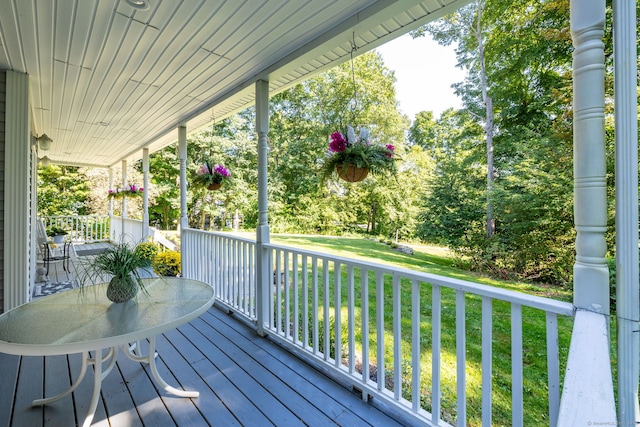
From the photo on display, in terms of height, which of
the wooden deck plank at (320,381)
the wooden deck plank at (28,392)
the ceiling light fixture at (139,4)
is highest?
the ceiling light fixture at (139,4)

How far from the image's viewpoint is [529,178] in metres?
6.37

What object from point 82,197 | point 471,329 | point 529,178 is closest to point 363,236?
point 529,178

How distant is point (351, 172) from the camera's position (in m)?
2.09

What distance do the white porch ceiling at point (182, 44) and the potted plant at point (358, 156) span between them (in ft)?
2.48

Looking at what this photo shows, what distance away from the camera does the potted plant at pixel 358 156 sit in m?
2.05

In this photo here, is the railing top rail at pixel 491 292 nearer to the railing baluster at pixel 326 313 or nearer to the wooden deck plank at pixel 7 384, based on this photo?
the railing baluster at pixel 326 313

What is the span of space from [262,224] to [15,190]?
2.51 meters

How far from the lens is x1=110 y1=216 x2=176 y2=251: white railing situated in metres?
6.80

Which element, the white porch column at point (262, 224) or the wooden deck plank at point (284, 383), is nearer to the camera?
the wooden deck plank at point (284, 383)

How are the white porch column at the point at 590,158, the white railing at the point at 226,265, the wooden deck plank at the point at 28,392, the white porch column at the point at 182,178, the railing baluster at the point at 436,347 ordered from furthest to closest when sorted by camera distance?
the white porch column at the point at 182,178 < the white railing at the point at 226,265 < the wooden deck plank at the point at 28,392 < the railing baluster at the point at 436,347 < the white porch column at the point at 590,158

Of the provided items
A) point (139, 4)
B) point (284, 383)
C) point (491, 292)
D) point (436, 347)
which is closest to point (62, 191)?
point (139, 4)

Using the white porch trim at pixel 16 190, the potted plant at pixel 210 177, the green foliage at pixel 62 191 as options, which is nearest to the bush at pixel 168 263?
the white porch trim at pixel 16 190

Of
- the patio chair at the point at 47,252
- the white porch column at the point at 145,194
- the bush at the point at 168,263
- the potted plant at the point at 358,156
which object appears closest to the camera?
the potted plant at the point at 358,156

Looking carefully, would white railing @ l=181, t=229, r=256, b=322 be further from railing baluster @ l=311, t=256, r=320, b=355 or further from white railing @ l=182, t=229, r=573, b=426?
railing baluster @ l=311, t=256, r=320, b=355
